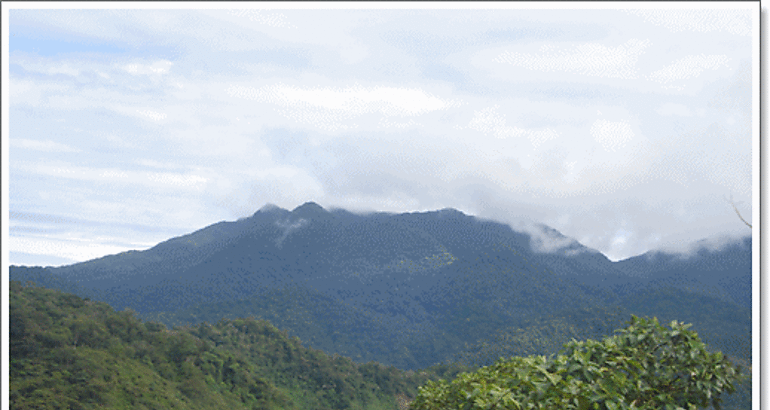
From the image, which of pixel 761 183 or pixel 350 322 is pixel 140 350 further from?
pixel 350 322

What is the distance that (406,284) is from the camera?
93.8 metres

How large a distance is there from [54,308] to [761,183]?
2362 centimetres

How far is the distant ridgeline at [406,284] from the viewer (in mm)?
61156

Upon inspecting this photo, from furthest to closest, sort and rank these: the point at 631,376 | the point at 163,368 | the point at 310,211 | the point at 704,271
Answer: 1. the point at 310,211
2. the point at 704,271
3. the point at 163,368
4. the point at 631,376

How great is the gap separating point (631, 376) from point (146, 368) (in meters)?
20.7

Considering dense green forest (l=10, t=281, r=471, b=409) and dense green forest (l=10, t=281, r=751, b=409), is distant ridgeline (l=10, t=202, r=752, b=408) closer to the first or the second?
dense green forest (l=10, t=281, r=751, b=409)

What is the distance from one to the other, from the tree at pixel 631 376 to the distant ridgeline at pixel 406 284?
48033mm

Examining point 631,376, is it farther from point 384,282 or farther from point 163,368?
point 384,282

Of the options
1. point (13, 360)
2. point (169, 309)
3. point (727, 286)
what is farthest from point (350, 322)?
point (13, 360)

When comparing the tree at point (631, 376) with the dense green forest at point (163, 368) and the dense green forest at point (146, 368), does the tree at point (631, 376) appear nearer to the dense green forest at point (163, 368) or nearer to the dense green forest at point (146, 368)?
the dense green forest at point (163, 368)

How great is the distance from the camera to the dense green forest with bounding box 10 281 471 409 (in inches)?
651

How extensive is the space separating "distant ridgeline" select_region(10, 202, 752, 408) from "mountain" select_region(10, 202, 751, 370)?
24 cm

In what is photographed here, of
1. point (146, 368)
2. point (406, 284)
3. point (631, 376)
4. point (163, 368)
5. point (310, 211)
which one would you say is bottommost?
point (163, 368)

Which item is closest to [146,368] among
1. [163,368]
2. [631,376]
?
[163,368]
